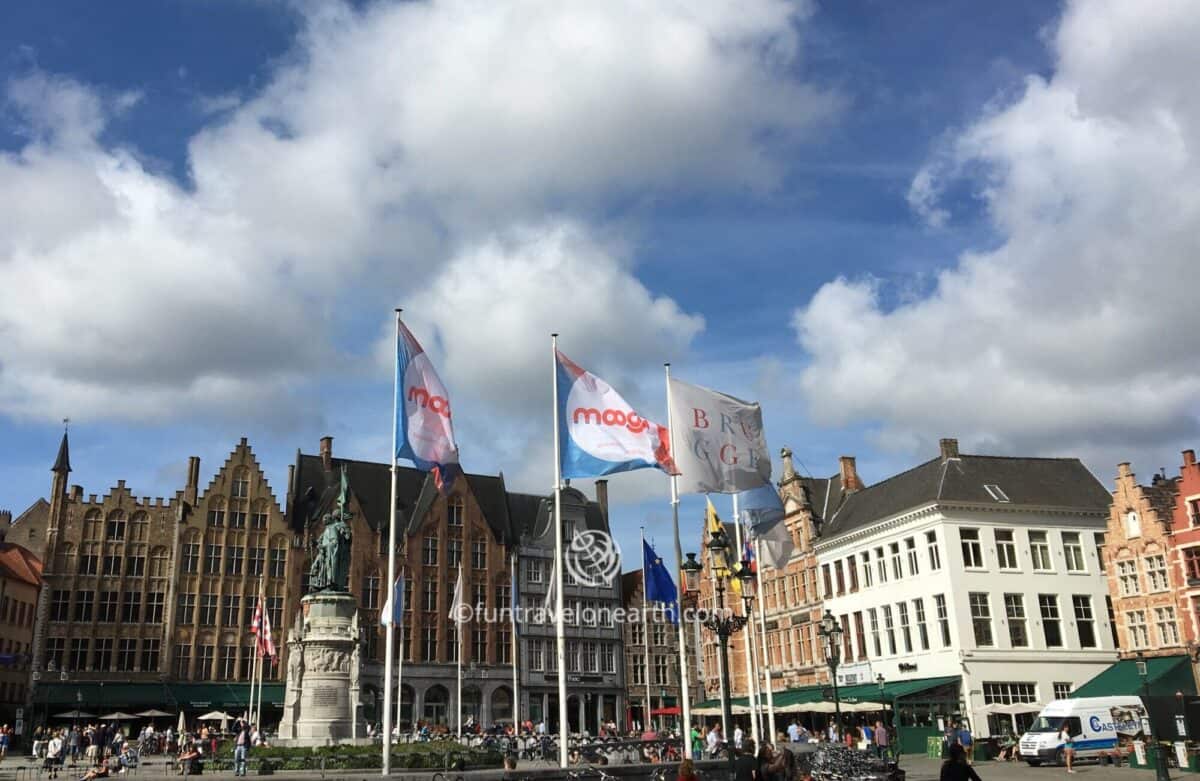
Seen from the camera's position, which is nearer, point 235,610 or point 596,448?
point 596,448

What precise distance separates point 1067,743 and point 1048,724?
109 inches

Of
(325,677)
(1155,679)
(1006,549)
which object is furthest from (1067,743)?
(325,677)

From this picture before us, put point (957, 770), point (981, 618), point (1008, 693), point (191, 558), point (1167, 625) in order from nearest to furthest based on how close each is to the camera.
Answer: point (957, 770)
point (1167, 625)
point (1008, 693)
point (981, 618)
point (191, 558)

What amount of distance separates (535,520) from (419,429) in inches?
2255

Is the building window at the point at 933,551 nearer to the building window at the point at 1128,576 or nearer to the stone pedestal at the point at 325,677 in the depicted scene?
the building window at the point at 1128,576

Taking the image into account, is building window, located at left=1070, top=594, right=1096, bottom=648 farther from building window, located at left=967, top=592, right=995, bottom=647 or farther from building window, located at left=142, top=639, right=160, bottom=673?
building window, located at left=142, top=639, right=160, bottom=673

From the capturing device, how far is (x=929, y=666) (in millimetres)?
48438

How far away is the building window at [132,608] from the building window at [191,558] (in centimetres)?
314

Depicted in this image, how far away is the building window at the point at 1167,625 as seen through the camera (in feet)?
140

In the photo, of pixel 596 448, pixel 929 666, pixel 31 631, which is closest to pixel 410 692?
pixel 31 631

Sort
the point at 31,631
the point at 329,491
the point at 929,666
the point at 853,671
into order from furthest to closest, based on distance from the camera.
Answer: the point at 329,491 → the point at 31,631 → the point at 853,671 → the point at 929,666

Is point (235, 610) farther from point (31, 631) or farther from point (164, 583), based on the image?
point (31, 631)

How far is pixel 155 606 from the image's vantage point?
61781mm

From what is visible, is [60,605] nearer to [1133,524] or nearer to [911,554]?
[911,554]
